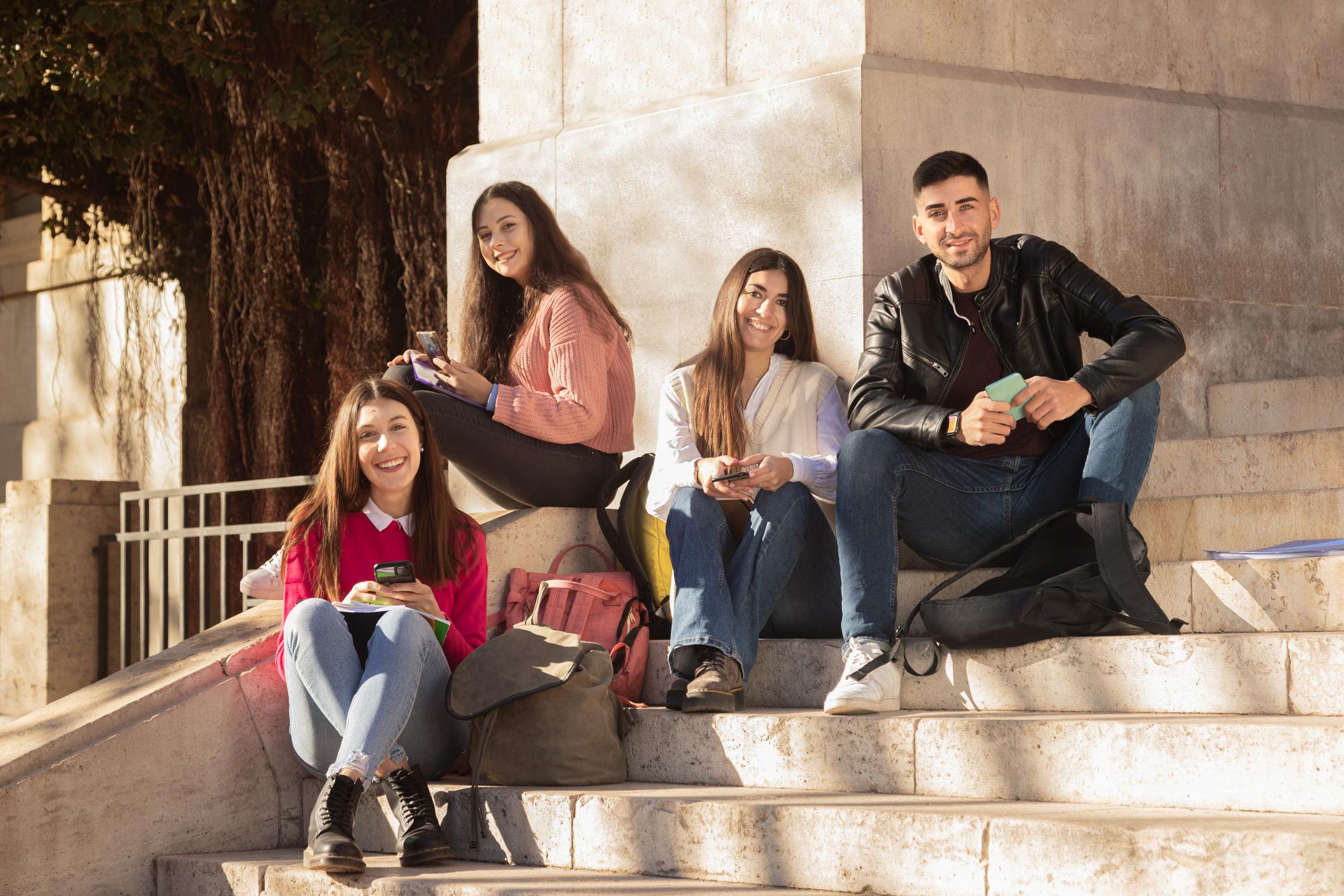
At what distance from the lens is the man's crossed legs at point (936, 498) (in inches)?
189

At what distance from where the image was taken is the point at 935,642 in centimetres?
489

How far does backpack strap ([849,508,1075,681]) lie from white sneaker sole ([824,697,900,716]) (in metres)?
0.07

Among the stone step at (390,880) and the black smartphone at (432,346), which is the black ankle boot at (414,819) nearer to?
the stone step at (390,880)

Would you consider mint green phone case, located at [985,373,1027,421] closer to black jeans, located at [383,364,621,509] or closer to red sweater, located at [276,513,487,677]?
red sweater, located at [276,513,487,677]

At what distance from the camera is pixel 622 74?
7.73 metres

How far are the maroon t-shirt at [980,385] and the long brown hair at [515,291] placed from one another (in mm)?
1565

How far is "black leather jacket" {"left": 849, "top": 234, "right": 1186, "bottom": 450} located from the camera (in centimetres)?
523

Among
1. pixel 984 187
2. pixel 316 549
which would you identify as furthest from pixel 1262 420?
pixel 316 549

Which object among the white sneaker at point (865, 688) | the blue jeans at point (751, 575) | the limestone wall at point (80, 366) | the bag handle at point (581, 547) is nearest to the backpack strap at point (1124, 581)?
the white sneaker at point (865, 688)

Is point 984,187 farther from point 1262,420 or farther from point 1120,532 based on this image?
point 1262,420

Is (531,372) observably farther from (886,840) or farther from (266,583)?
(886,840)

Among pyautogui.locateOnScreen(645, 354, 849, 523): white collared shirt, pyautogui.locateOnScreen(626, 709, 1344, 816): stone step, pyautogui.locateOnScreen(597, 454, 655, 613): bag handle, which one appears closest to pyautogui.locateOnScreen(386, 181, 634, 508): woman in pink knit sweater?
pyautogui.locateOnScreen(597, 454, 655, 613): bag handle

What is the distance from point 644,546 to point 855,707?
4.66 feet

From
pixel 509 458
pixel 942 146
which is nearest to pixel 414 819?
pixel 509 458
